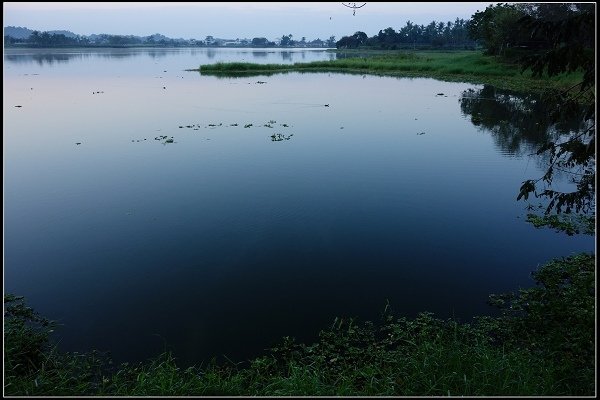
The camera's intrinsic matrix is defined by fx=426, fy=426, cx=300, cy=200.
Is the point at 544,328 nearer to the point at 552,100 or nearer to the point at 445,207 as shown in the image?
the point at 552,100

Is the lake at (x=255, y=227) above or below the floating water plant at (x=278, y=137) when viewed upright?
below

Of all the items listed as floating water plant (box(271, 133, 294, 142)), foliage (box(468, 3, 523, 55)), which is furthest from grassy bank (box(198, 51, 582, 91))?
floating water plant (box(271, 133, 294, 142))

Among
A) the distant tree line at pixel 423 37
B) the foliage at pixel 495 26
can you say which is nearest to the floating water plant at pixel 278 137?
the foliage at pixel 495 26

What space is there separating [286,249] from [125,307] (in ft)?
13.3

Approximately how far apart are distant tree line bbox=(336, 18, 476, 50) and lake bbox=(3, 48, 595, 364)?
120 meters

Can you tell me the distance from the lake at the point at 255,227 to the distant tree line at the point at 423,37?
12030cm

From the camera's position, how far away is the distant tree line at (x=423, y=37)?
5325 inches

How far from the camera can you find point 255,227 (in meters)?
12.3

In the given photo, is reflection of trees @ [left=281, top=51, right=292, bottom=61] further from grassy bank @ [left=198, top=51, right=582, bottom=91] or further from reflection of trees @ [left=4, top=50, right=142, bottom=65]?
grassy bank @ [left=198, top=51, right=582, bottom=91]

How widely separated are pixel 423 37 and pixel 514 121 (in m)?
131

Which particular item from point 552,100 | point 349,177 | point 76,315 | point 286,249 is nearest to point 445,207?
point 349,177

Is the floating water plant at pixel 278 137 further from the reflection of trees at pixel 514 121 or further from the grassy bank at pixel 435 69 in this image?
the grassy bank at pixel 435 69

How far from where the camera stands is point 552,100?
6.96 meters

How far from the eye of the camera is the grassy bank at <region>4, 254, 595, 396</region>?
5859 mm
